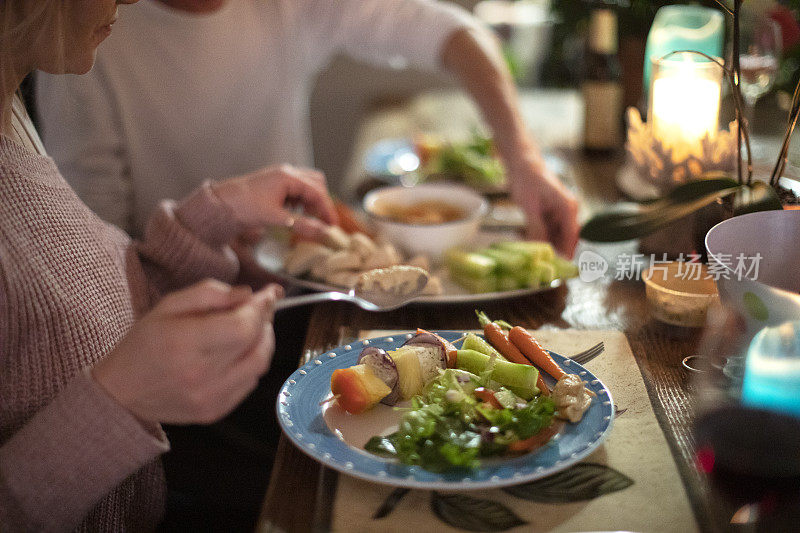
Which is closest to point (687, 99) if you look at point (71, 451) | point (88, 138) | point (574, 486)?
point (574, 486)

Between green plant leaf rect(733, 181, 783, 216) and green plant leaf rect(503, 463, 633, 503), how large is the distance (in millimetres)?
411

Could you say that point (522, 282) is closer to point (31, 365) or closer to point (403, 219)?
point (403, 219)

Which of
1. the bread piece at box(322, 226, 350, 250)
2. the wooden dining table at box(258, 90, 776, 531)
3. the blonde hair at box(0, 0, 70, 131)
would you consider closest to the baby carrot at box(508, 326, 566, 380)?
the wooden dining table at box(258, 90, 776, 531)

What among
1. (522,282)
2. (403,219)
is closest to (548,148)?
(403,219)

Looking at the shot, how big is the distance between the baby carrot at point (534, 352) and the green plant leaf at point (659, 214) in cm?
18

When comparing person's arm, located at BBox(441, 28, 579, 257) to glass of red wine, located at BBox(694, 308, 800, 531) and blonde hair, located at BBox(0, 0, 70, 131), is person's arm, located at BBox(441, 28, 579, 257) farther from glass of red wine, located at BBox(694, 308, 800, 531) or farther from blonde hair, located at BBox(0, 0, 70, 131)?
blonde hair, located at BBox(0, 0, 70, 131)

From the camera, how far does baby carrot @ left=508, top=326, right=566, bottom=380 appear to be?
0.78 m

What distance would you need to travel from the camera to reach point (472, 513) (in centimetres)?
60

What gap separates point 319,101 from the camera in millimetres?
3977

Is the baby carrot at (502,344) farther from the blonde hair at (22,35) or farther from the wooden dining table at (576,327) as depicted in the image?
the blonde hair at (22,35)

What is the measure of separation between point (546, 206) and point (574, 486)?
746mm

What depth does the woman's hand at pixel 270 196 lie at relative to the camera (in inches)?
46.1

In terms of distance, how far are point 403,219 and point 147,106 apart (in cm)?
74
